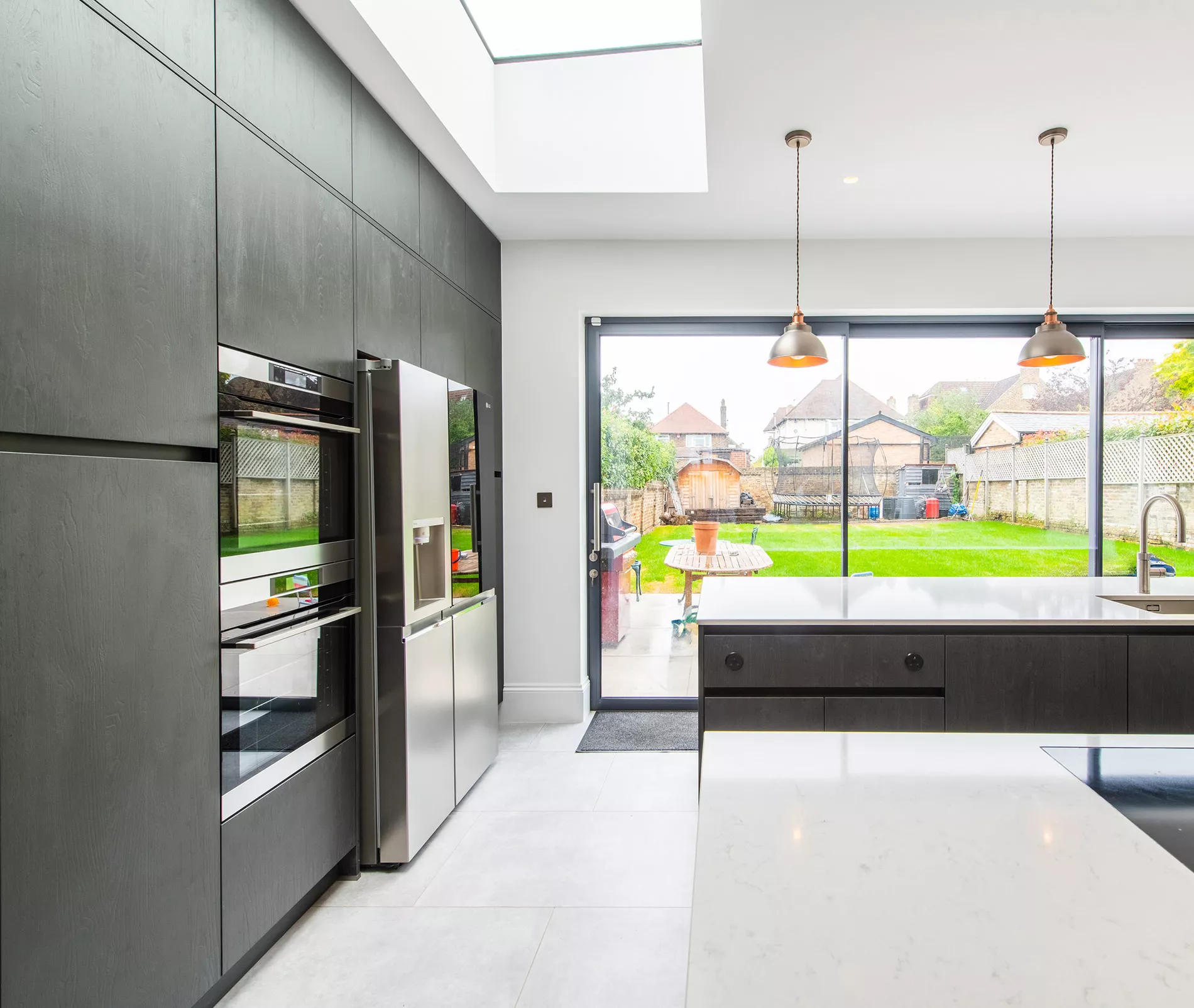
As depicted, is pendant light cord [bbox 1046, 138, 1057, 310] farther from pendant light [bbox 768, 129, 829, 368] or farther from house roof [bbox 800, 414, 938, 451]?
house roof [bbox 800, 414, 938, 451]

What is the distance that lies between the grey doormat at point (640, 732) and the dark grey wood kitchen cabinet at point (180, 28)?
298 cm

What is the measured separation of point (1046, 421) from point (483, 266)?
3224 mm

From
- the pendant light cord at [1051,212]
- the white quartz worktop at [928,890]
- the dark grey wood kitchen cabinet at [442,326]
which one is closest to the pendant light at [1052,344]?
the pendant light cord at [1051,212]

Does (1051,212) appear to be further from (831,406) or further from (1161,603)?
(1161,603)

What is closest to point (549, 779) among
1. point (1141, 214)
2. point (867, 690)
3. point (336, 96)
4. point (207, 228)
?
point (867, 690)

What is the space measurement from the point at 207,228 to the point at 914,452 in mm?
3647

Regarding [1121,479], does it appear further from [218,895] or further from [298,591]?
[218,895]

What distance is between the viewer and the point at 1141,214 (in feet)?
11.1

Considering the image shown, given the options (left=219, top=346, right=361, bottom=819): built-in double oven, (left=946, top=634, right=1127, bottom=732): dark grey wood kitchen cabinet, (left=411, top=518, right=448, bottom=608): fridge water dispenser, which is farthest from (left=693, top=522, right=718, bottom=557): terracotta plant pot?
(left=219, top=346, right=361, bottom=819): built-in double oven

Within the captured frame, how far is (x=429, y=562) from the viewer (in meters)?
2.59

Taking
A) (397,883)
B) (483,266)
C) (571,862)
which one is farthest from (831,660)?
(483,266)

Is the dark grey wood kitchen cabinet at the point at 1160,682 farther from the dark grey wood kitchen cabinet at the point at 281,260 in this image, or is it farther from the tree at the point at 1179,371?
the dark grey wood kitchen cabinet at the point at 281,260

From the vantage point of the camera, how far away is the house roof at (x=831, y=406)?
4008 mm

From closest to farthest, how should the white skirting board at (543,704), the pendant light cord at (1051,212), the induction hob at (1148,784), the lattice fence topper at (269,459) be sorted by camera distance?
the induction hob at (1148,784), the lattice fence topper at (269,459), the pendant light cord at (1051,212), the white skirting board at (543,704)
